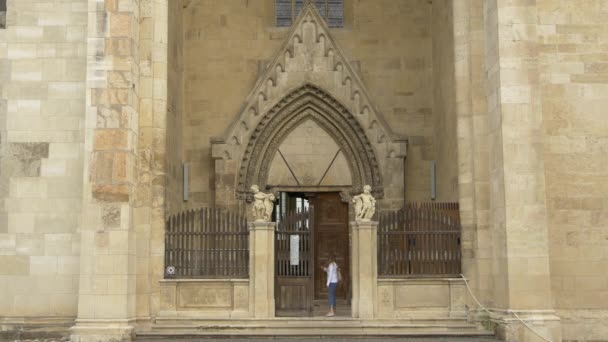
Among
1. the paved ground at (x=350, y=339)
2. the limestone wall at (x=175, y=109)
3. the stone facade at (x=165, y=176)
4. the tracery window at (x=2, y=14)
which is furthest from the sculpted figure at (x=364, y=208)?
the tracery window at (x=2, y=14)

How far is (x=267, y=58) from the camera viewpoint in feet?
69.7

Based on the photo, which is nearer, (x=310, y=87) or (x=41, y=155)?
(x=41, y=155)

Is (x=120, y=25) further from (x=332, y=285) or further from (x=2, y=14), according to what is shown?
(x=332, y=285)

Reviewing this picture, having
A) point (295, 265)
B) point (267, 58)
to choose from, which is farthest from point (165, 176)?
point (267, 58)

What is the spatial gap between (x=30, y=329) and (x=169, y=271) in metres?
2.85

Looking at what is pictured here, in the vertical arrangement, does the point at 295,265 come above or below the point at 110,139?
below

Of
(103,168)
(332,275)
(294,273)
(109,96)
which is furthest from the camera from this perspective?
(332,275)

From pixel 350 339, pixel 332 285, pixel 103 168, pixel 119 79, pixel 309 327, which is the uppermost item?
pixel 119 79

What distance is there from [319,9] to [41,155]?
9841 millimetres

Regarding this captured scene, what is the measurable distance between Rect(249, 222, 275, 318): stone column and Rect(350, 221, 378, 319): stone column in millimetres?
1661

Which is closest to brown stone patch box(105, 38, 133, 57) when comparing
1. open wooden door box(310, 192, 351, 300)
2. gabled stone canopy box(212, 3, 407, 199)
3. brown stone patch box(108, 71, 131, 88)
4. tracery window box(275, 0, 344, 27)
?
brown stone patch box(108, 71, 131, 88)

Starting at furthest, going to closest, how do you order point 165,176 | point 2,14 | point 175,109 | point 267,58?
point 267,58
point 175,109
point 2,14
point 165,176

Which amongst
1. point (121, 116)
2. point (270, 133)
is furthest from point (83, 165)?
point (270, 133)

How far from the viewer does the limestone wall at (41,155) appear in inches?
582
